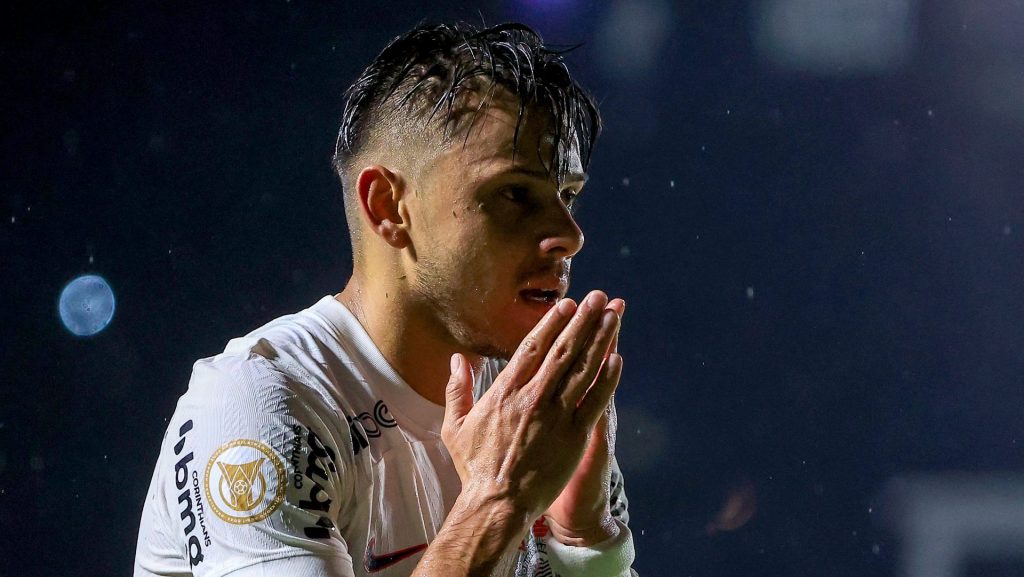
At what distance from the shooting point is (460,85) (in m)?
1.06

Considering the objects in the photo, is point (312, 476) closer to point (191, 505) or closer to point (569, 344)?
point (191, 505)

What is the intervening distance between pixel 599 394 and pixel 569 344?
54 millimetres

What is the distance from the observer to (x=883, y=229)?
184cm

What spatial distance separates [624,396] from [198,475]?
1.02m

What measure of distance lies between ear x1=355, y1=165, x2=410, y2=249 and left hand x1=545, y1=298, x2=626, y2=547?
0.88ft

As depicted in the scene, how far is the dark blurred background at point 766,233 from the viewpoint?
1.66 m

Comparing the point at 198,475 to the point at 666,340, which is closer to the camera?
the point at 198,475

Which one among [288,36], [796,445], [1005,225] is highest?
[288,36]

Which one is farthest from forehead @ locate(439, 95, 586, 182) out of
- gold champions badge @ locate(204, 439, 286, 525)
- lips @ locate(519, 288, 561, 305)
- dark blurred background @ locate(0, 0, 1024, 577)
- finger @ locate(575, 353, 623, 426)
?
dark blurred background @ locate(0, 0, 1024, 577)

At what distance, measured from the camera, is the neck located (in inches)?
41.8

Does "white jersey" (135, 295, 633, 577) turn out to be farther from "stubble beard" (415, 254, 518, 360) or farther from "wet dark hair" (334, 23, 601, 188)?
"wet dark hair" (334, 23, 601, 188)

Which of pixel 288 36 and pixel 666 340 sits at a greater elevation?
pixel 288 36

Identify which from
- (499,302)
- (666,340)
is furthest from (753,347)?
(499,302)

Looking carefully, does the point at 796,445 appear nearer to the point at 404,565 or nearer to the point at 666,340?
the point at 666,340
